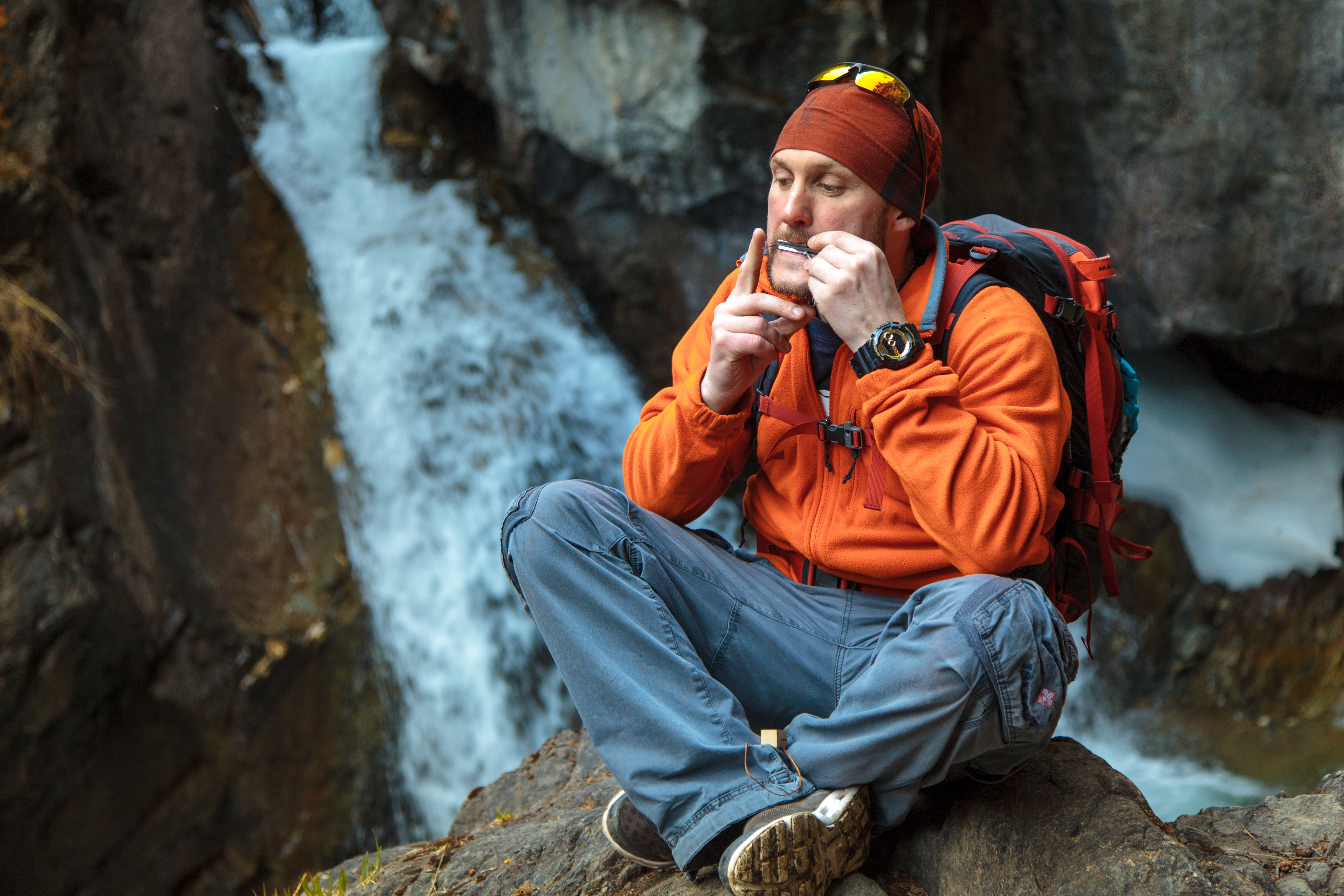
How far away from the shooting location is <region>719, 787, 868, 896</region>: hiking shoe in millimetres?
1777

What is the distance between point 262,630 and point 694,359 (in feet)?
13.1

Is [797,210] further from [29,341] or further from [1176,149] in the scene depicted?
[29,341]

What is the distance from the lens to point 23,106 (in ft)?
15.9

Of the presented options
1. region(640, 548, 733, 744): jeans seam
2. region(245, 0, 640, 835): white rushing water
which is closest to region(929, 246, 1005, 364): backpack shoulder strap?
region(640, 548, 733, 744): jeans seam

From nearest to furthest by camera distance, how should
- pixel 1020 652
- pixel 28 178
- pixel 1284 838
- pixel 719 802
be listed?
pixel 1020 652 → pixel 719 802 → pixel 1284 838 → pixel 28 178

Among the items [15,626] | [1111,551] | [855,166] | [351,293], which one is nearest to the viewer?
[855,166]

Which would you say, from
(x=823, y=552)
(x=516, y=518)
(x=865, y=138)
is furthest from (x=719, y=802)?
(x=865, y=138)

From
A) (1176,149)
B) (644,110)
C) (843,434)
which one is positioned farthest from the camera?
(644,110)

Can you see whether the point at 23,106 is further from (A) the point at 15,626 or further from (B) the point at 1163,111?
(B) the point at 1163,111

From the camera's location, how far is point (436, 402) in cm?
616

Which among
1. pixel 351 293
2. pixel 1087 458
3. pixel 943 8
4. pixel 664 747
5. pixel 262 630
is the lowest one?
pixel 262 630

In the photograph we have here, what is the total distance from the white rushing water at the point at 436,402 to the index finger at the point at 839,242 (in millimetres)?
3913

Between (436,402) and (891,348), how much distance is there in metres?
4.70

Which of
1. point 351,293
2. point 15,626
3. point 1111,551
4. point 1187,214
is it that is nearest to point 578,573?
point 1111,551
